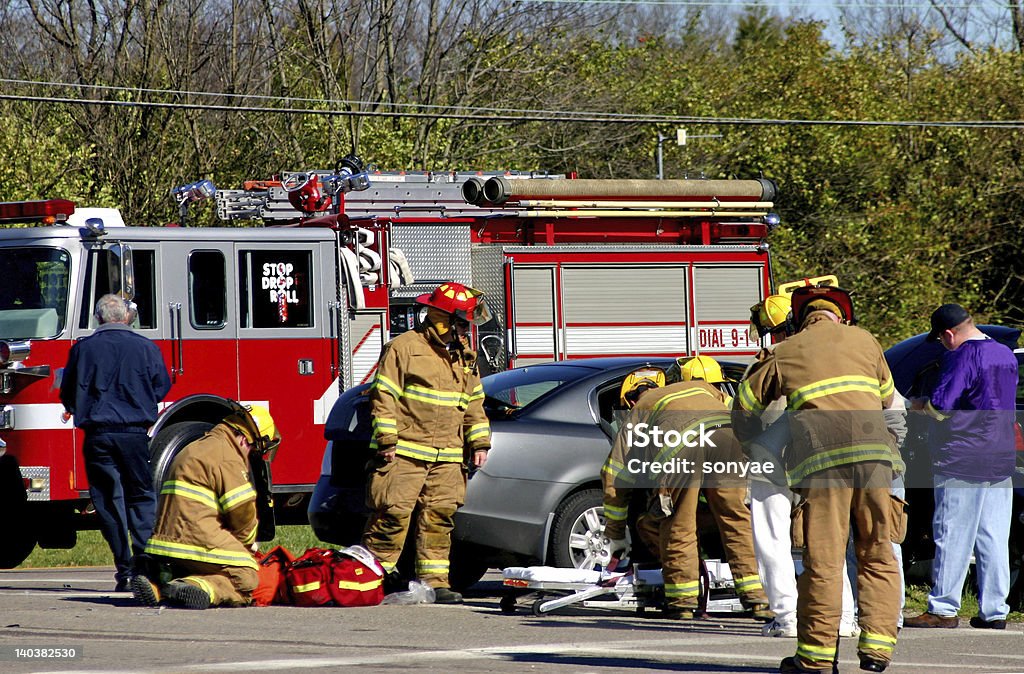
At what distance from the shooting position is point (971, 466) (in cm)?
759

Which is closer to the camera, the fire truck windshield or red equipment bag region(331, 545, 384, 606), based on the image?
red equipment bag region(331, 545, 384, 606)

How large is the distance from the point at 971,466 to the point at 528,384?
263cm

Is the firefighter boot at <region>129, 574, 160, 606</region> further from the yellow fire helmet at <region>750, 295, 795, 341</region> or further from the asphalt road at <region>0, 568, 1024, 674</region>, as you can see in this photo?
the yellow fire helmet at <region>750, 295, 795, 341</region>

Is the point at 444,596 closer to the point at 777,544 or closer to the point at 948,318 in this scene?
the point at 777,544

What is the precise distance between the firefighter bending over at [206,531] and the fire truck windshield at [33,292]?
2963 mm

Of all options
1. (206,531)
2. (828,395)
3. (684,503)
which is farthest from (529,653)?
(206,531)

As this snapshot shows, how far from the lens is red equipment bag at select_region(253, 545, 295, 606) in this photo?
8078mm

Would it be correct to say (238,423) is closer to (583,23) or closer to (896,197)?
(583,23)

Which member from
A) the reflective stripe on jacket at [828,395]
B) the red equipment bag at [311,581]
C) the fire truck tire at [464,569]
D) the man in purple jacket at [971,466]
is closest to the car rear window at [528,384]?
the fire truck tire at [464,569]

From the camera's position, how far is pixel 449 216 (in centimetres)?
1330

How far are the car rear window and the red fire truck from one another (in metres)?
2.62

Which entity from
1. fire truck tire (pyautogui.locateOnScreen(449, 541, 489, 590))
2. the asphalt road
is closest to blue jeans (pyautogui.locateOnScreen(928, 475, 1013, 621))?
the asphalt road

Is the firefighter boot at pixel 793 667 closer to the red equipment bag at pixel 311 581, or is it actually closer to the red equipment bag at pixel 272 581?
the red equipment bag at pixel 311 581

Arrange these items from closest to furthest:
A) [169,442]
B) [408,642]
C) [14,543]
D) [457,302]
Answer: [408,642] → [457,302] → [169,442] → [14,543]
